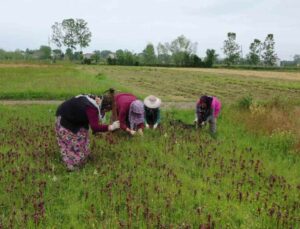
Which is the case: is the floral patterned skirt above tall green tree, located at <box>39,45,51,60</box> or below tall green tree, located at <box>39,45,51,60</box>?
below

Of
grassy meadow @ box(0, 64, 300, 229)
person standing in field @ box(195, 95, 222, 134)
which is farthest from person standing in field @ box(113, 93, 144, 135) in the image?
person standing in field @ box(195, 95, 222, 134)

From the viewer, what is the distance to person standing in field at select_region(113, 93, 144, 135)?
9.21 metres

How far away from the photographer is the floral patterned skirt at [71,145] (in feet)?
24.5

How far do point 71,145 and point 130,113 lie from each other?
7.07 ft

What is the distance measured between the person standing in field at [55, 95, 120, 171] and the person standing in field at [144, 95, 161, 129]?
2.58 meters

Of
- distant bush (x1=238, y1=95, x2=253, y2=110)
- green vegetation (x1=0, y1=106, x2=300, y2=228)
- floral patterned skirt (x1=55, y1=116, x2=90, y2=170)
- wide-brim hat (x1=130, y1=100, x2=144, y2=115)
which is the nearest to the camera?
green vegetation (x1=0, y1=106, x2=300, y2=228)

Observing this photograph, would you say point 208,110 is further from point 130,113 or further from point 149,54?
point 149,54

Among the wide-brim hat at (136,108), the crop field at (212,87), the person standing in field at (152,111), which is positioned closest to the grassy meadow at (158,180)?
the person standing in field at (152,111)

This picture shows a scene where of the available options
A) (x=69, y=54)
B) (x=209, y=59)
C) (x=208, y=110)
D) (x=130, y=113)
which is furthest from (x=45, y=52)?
(x=130, y=113)

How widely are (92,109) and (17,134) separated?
3337mm

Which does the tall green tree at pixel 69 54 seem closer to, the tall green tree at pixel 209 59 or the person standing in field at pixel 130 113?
the tall green tree at pixel 209 59

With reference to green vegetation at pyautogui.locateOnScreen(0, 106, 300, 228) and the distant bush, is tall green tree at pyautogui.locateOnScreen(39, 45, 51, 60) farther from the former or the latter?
green vegetation at pyautogui.locateOnScreen(0, 106, 300, 228)

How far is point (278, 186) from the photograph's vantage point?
262 inches

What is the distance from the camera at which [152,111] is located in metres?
10.6
